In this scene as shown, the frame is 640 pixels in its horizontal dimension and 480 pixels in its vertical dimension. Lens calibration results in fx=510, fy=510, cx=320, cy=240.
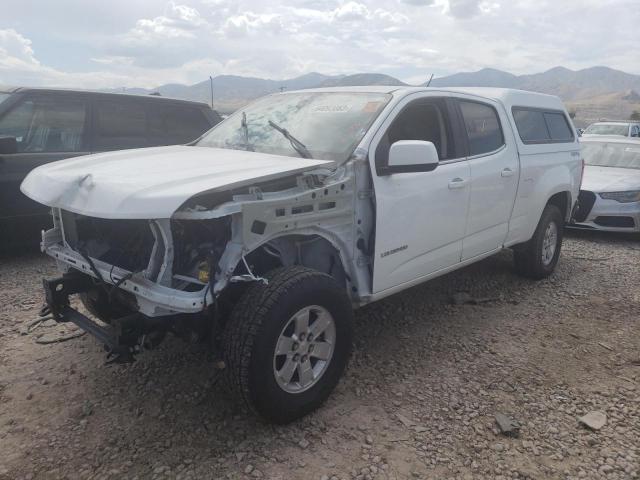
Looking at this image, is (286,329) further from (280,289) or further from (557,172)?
(557,172)

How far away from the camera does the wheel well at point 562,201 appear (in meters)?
5.46

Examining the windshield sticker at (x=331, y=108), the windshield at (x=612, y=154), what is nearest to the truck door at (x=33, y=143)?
the windshield sticker at (x=331, y=108)

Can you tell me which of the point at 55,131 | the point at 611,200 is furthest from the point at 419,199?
the point at 611,200

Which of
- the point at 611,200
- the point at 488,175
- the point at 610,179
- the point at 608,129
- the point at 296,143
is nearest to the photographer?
the point at 296,143

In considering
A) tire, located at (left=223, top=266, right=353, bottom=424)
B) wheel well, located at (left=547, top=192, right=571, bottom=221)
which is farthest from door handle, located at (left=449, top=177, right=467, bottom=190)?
wheel well, located at (left=547, top=192, right=571, bottom=221)

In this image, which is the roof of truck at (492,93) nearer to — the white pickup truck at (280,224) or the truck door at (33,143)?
the white pickup truck at (280,224)

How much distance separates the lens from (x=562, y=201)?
558cm

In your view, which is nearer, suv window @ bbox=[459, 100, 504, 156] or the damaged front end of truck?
the damaged front end of truck

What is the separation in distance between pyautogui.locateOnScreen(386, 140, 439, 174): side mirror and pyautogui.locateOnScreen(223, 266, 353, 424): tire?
0.86m

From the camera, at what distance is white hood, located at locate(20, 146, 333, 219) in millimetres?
2299

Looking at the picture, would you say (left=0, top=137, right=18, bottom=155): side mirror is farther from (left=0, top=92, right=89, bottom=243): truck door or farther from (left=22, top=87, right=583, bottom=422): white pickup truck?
(left=22, top=87, right=583, bottom=422): white pickup truck

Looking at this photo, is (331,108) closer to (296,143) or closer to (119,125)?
(296,143)

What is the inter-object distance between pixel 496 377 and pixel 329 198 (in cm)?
169

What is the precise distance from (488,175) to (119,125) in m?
4.13
